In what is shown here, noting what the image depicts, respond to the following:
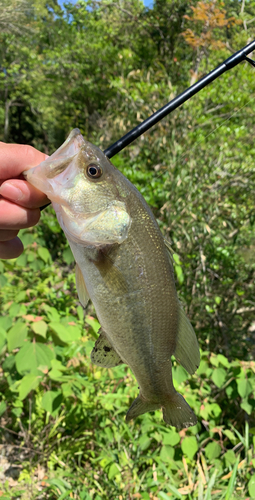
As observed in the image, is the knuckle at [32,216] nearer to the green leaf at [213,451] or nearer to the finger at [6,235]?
the finger at [6,235]

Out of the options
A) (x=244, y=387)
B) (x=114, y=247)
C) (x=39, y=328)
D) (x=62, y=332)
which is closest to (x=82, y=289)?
(x=114, y=247)

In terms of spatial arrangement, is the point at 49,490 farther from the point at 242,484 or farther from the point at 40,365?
the point at 242,484

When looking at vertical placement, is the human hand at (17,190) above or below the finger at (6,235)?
above

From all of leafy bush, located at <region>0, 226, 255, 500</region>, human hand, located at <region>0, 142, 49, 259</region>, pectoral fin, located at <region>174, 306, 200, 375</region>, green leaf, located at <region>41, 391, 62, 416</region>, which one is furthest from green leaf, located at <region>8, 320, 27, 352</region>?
pectoral fin, located at <region>174, 306, 200, 375</region>

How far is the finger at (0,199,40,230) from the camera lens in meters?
1.18

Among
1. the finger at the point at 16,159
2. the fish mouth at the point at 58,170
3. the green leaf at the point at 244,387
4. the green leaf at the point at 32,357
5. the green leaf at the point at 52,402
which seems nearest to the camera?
the fish mouth at the point at 58,170

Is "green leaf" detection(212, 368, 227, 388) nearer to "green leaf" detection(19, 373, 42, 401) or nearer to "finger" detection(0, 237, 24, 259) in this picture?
"green leaf" detection(19, 373, 42, 401)

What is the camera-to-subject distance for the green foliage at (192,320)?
7.50 ft

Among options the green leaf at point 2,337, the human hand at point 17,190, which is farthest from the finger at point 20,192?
the green leaf at point 2,337

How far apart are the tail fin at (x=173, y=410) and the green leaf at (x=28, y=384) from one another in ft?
3.57

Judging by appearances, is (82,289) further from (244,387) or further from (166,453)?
(166,453)

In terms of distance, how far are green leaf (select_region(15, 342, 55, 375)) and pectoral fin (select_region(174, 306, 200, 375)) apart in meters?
1.14

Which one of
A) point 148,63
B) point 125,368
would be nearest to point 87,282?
point 125,368

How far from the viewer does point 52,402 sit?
2080 millimetres
